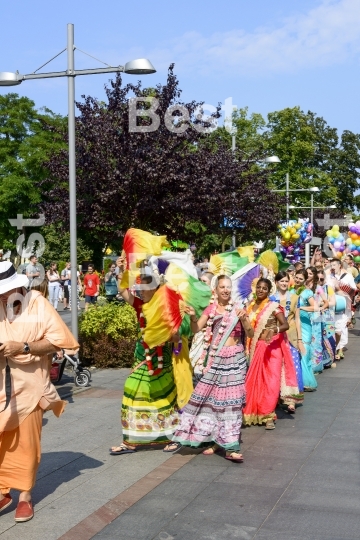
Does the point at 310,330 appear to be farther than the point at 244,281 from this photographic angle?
Yes

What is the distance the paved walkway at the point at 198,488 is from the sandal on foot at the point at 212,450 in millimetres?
67

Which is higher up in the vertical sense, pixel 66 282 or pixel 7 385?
pixel 7 385

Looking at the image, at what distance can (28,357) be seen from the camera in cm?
523

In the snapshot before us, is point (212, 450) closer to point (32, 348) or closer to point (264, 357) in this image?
point (264, 357)

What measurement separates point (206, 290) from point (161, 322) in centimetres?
96

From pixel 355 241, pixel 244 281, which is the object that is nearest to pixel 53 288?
pixel 355 241

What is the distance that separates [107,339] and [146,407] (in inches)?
200

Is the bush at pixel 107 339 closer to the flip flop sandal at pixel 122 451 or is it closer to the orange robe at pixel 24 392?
the flip flop sandal at pixel 122 451

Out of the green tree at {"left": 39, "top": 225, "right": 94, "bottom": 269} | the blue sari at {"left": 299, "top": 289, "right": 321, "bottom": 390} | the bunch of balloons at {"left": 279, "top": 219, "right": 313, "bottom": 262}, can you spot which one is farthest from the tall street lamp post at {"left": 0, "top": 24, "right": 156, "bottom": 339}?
the green tree at {"left": 39, "top": 225, "right": 94, "bottom": 269}

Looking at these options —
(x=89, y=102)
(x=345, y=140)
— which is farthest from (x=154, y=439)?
(x=345, y=140)

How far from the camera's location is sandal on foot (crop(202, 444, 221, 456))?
6.98 meters

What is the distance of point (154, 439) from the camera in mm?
7039

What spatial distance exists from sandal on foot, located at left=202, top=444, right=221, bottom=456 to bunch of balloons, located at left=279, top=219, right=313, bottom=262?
74.8 ft

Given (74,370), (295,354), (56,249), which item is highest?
(56,249)
